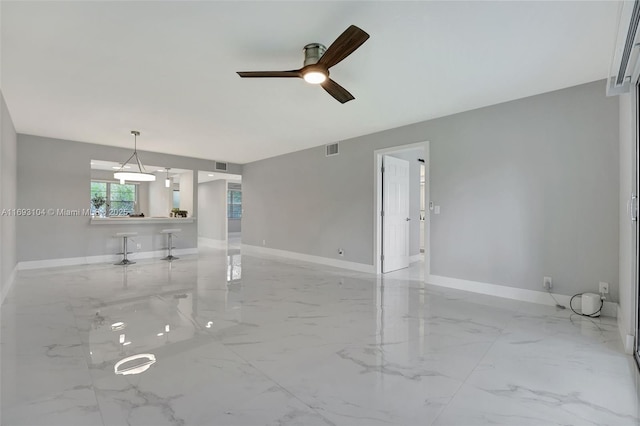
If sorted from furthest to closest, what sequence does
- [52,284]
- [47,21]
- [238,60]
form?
[52,284] < [238,60] < [47,21]

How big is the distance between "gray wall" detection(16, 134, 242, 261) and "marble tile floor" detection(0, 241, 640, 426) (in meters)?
2.32

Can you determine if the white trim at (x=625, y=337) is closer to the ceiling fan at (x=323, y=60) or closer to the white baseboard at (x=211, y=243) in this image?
the ceiling fan at (x=323, y=60)

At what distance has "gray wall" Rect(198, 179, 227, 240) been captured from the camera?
→ 10.6 m

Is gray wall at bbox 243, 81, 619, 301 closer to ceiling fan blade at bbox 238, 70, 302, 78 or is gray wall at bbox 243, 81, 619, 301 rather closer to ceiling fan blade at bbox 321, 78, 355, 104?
ceiling fan blade at bbox 321, 78, 355, 104

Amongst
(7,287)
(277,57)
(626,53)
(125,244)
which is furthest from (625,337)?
(125,244)

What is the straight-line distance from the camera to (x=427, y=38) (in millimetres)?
2494

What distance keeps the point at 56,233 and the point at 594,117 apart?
352 inches

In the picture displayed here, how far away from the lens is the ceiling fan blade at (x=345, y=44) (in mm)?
2008

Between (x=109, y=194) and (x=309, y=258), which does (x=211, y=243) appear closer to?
(x=109, y=194)

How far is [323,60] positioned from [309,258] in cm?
494

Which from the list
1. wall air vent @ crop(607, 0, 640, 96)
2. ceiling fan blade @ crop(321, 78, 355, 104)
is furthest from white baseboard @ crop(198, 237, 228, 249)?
wall air vent @ crop(607, 0, 640, 96)

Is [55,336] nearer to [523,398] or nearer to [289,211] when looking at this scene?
[523,398]

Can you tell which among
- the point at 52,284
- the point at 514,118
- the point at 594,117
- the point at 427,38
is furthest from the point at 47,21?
the point at 594,117

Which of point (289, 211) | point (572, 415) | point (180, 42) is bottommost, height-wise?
point (572, 415)
